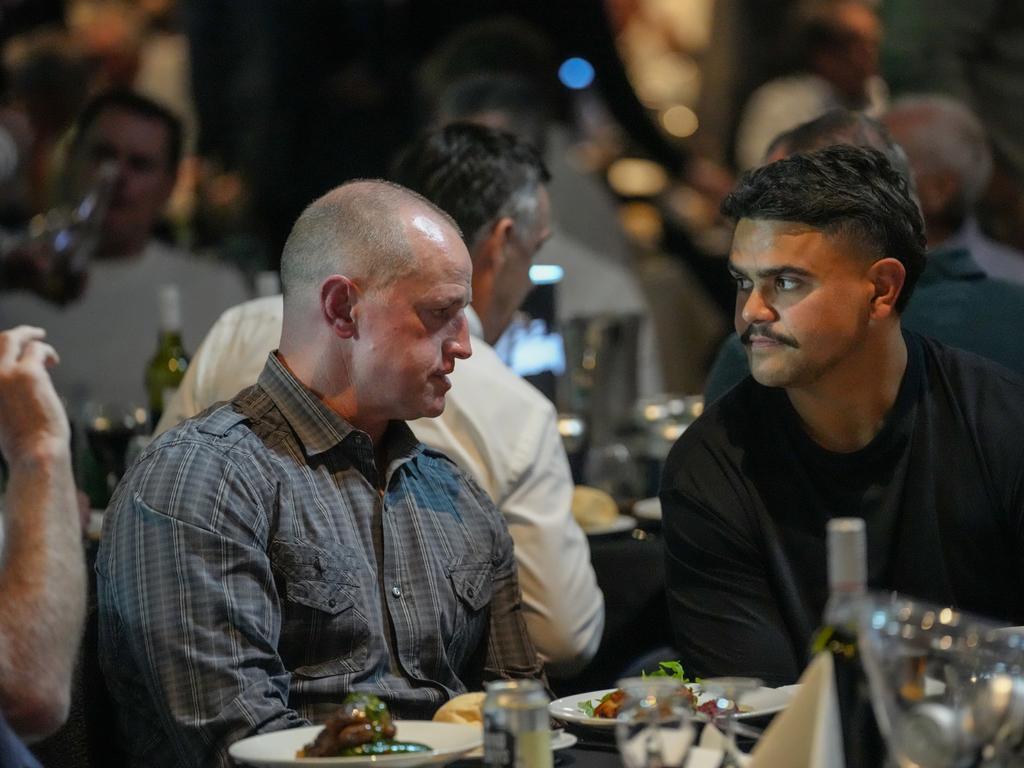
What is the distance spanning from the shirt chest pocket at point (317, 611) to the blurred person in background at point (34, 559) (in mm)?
271

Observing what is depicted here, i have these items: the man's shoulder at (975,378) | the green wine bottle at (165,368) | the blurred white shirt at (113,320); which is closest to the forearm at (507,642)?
the man's shoulder at (975,378)

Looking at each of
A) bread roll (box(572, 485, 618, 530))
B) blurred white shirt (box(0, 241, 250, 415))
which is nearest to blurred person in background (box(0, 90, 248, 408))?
blurred white shirt (box(0, 241, 250, 415))

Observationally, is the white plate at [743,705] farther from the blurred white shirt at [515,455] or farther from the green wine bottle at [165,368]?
the green wine bottle at [165,368]

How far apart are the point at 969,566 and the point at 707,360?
14.6 ft

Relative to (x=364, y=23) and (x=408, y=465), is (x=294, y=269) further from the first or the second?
(x=364, y=23)

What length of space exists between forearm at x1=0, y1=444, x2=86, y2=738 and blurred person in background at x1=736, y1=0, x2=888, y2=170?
476 centimetres

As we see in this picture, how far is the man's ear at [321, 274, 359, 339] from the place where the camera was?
2330 millimetres

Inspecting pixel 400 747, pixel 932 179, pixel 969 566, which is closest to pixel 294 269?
pixel 400 747

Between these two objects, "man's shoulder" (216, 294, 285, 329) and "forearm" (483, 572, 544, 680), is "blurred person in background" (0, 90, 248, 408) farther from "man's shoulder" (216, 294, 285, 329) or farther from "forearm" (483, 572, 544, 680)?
"forearm" (483, 572, 544, 680)

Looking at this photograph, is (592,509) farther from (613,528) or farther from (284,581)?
(284,581)

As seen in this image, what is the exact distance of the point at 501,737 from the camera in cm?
165

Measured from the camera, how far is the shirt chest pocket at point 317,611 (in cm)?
217

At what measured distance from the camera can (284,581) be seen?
218 cm

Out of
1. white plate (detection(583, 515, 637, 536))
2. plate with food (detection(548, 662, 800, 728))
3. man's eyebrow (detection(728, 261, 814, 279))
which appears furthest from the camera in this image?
white plate (detection(583, 515, 637, 536))
